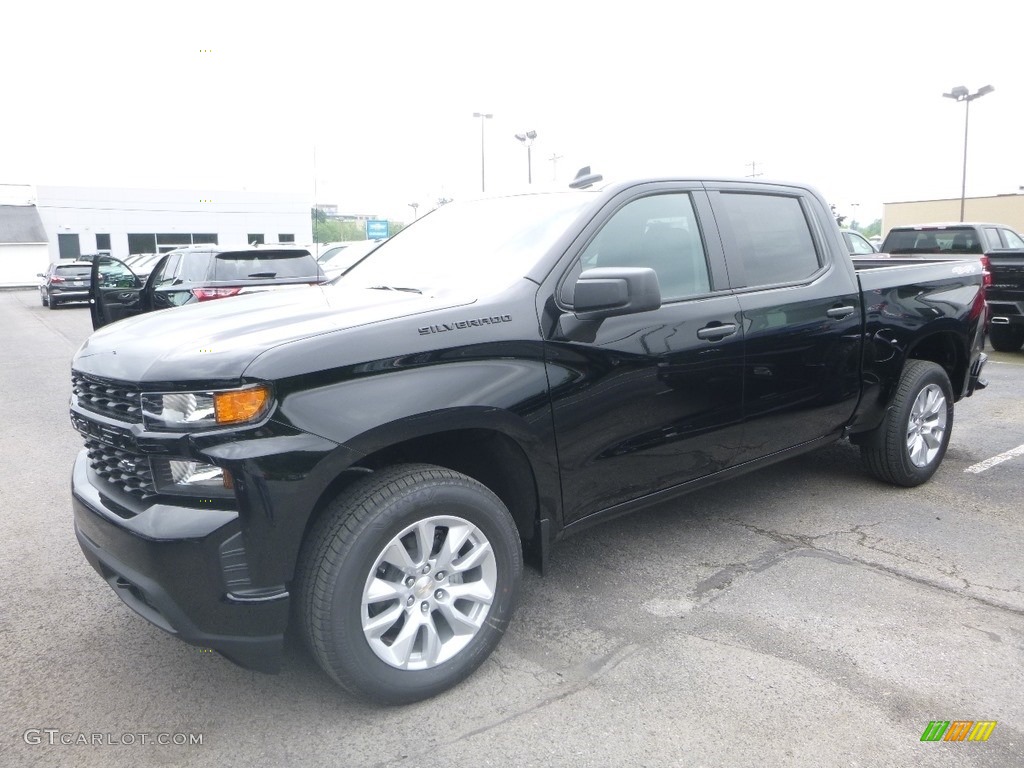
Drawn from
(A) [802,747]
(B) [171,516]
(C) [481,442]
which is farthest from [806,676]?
(B) [171,516]

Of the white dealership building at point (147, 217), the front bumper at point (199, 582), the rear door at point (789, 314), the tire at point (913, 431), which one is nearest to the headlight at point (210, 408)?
the front bumper at point (199, 582)

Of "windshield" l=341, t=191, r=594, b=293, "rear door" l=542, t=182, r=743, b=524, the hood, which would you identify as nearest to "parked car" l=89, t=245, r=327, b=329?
"windshield" l=341, t=191, r=594, b=293

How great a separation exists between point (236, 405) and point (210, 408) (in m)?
0.09

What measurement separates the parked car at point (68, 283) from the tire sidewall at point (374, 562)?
978 inches

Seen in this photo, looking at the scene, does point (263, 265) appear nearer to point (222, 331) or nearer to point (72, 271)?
point (222, 331)

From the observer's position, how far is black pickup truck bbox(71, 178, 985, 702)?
2566mm

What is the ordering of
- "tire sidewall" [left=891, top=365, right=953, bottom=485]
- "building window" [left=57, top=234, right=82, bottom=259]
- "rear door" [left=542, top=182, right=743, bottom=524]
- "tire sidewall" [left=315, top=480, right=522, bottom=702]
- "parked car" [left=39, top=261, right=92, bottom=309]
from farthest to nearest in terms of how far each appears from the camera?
"building window" [left=57, top=234, right=82, bottom=259], "parked car" [left=39, top=261, right=92, bottom=309], "tire sidewall" [left=891, top=365, right=953, bottom=485], "rear door" [left=542, top=182, right=743, bottom=524], "tire sidewall" [left=315, top=480, right=522, bottom=702]

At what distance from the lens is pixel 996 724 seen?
275 centimetres

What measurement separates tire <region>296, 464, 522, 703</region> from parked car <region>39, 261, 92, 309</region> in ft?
81.4

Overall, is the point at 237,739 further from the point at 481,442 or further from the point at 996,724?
the point at 996,724

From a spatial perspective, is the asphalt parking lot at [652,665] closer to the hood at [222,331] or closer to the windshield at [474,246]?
the hood at [222,331]

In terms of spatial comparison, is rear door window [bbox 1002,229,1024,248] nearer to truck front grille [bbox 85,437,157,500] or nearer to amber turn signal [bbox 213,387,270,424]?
amber turn signal [bbox 213,387,270,424]

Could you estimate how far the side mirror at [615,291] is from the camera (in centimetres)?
308

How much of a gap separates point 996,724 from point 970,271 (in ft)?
11.4
